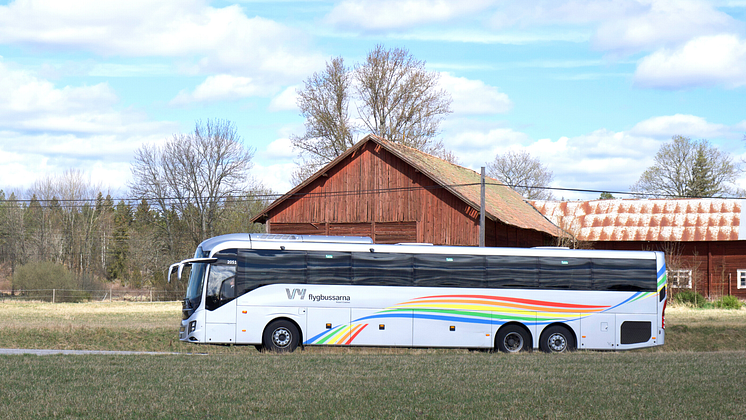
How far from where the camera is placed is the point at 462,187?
35500 millimetres

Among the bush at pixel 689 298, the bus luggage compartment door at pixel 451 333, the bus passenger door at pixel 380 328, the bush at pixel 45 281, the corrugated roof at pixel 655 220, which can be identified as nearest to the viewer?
the bus passenger door at pixel 380 328

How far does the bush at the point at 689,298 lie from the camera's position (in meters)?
39.5

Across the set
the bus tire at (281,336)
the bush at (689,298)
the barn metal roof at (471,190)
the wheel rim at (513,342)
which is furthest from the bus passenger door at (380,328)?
the bush at (689,298)

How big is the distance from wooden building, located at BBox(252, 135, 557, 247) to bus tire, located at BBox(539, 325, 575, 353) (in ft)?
45.8

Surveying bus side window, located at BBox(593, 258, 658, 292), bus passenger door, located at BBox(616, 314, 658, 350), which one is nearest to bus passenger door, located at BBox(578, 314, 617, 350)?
bus passenger door, located at BBox(616, 314, 658, 350)

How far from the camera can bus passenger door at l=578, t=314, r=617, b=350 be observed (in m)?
18.9

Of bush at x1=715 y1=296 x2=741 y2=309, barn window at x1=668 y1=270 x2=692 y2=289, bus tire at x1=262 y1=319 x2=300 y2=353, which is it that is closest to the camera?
bus tire at x1=262 y1=319 x2=300 y2=353

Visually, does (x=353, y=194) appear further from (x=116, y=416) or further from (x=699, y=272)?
(x=116, y=416)

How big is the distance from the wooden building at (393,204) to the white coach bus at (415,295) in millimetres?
13578

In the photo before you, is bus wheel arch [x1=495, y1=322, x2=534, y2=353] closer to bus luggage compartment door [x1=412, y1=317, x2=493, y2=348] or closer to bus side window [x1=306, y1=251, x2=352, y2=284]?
bus luggage compartment door [x1=412, y1=317, x2=493, y2=348]

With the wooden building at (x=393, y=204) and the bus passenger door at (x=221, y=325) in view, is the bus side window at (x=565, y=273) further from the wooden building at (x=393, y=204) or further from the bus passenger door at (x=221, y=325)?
the wooden building at (x=393, y=204)

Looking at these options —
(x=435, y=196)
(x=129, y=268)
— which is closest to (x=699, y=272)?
(x=435, y=196)

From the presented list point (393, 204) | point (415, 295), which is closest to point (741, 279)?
point (393, 204)

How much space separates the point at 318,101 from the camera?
55219 mm
